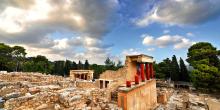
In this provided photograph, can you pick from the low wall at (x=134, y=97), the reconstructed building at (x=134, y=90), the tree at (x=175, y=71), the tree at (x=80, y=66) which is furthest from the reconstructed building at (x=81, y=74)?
the tree at (x=80, y=66)

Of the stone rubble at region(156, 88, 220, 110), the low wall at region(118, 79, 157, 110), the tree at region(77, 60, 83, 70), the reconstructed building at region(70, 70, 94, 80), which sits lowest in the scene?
the stone rubble at region(156, 88, 220, 110)

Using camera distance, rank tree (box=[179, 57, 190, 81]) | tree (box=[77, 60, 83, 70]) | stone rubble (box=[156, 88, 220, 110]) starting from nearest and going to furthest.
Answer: stone rubble (box=[156, 88, 220, 110]), tree (box=[179, 57, 190, 81]), tree (box=[77, 60, 83, 70])

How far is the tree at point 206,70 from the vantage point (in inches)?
1182

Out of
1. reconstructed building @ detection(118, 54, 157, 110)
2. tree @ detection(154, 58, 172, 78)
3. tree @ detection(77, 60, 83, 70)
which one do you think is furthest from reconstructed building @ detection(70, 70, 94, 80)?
tree @ detection(77, 60, 83, 70)

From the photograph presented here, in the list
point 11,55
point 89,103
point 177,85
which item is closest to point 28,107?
point 89,103

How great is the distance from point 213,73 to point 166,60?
2053 centimetres

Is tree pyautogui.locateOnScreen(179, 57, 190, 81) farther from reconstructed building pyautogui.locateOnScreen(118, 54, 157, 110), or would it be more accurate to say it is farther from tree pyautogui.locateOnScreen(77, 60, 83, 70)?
tree pyautogui.locateOnScreen(77, 60, 83, 70)

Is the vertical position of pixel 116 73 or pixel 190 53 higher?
pixel 190 53

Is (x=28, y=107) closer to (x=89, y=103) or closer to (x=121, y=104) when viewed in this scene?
(x=89, y=103)

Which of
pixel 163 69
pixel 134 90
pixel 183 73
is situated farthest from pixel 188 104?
pixel 163 69

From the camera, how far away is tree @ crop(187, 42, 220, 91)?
3003 cm

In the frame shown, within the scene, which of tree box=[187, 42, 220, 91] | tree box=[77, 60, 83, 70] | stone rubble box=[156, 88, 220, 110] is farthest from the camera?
tree box=[77, 60, 83, 70]

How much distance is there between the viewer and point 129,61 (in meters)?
17.0

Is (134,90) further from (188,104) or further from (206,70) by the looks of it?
(206,70)
